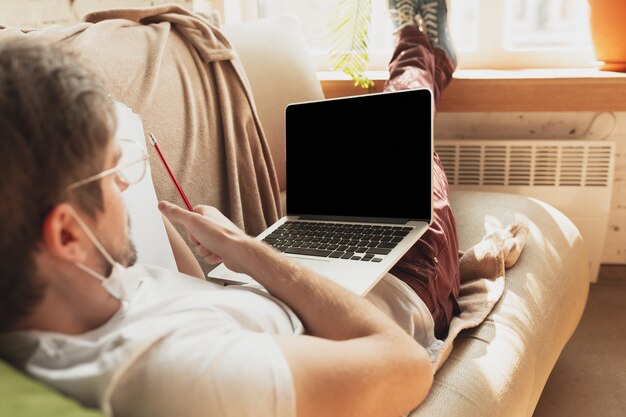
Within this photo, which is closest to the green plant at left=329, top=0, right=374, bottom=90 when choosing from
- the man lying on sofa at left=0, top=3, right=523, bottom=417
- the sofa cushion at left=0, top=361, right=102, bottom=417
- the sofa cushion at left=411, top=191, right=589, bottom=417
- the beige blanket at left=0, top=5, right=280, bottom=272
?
the sofa cushion at left=411, top=191, right=589, bottom=417

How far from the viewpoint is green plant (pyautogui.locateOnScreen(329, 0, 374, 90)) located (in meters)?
2.04

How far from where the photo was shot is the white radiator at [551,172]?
209 centimetres

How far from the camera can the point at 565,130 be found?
7.09 ft

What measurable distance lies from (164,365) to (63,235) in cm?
16

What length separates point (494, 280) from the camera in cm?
139

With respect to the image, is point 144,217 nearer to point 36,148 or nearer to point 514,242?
point 36,148

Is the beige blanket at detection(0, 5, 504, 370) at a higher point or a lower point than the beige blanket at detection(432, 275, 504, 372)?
higher

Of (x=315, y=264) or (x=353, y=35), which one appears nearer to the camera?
(x=315, y=264)

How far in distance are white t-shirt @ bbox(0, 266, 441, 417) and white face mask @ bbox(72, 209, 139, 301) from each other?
25 millimetres

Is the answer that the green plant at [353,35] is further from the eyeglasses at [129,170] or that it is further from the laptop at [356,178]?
the eyeglasses at [129,170]

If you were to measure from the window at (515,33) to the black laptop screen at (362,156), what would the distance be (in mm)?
959

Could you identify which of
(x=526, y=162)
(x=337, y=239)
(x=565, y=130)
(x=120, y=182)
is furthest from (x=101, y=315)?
(x=565, y=130)

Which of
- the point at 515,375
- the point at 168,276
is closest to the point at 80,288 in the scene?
the point at 168,276

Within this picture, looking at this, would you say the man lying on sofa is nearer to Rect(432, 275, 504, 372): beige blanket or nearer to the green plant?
Rect(432, 275, 504, 372): beige blanket
